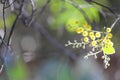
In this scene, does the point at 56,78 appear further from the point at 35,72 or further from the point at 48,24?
the point at 48,24

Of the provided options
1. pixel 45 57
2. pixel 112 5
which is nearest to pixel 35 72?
pixel 45 57

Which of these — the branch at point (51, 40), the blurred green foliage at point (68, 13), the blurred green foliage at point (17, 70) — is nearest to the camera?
the blurred green foliage at point (17, 70)

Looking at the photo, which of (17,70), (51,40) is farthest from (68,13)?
(17,70)

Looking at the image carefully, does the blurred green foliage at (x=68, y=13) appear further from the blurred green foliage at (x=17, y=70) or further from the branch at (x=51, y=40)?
the blurred green foliage at (x=17, y=70)

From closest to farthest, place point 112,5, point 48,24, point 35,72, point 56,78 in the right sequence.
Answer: point 56,78 < point 112,5 < point 35,72 < point 48,24

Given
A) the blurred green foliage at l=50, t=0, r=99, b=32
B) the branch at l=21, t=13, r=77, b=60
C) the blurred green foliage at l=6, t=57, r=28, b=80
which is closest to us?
the blurred green foliage at l=6, t=57, r=28, b=80

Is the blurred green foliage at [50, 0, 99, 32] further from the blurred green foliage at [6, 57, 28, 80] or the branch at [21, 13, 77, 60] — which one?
the blurred green foliage at [6, 57, 28, 80]

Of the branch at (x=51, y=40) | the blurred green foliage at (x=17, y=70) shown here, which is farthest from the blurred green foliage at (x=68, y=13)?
the blurred green foliage at (x=17, y=70)

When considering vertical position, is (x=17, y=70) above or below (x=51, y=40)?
above

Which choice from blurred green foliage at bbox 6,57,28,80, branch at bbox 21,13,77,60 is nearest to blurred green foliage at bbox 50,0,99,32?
branch at bbox 21,13,77,60

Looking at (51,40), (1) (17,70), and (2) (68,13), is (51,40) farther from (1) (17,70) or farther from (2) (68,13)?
(1) (17,70)

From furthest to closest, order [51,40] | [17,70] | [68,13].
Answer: [51,40]
[68,13]
[17,70]
